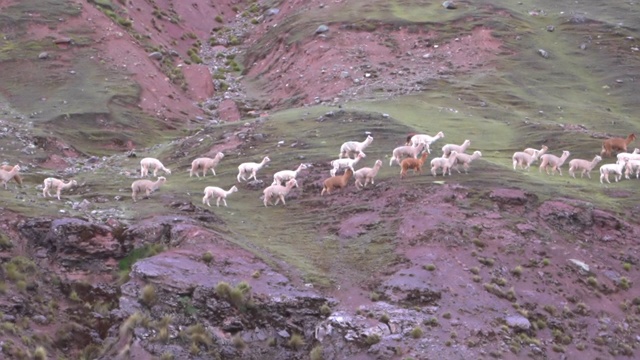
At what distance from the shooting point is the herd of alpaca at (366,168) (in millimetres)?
37844

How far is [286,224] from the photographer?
36.6 m

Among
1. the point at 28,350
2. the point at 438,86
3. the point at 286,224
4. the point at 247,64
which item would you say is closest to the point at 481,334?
the point at 286,224

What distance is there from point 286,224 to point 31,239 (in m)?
9.38

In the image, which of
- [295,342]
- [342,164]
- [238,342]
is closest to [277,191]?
[342,164]

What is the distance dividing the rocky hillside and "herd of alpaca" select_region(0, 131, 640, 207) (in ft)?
1.64

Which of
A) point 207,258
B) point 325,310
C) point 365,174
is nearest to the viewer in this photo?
point 325,310

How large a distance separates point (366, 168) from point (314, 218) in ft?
11.8

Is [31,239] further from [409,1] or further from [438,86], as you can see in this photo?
[409,1]

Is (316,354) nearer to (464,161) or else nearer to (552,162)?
(464,161)

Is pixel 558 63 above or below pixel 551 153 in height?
above

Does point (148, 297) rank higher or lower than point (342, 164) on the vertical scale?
lower

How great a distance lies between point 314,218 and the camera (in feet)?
121

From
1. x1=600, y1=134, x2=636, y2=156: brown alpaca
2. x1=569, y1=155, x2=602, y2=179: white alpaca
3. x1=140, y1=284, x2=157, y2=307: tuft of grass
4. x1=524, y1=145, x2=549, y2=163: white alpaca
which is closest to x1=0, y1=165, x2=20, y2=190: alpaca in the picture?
x1=140, y1=284, x2=157, y2=307: tuft of grass

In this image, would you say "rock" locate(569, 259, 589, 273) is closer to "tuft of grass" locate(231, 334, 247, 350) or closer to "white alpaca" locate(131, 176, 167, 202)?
"tuft of grass" locate(231, 334, 247, 350)
